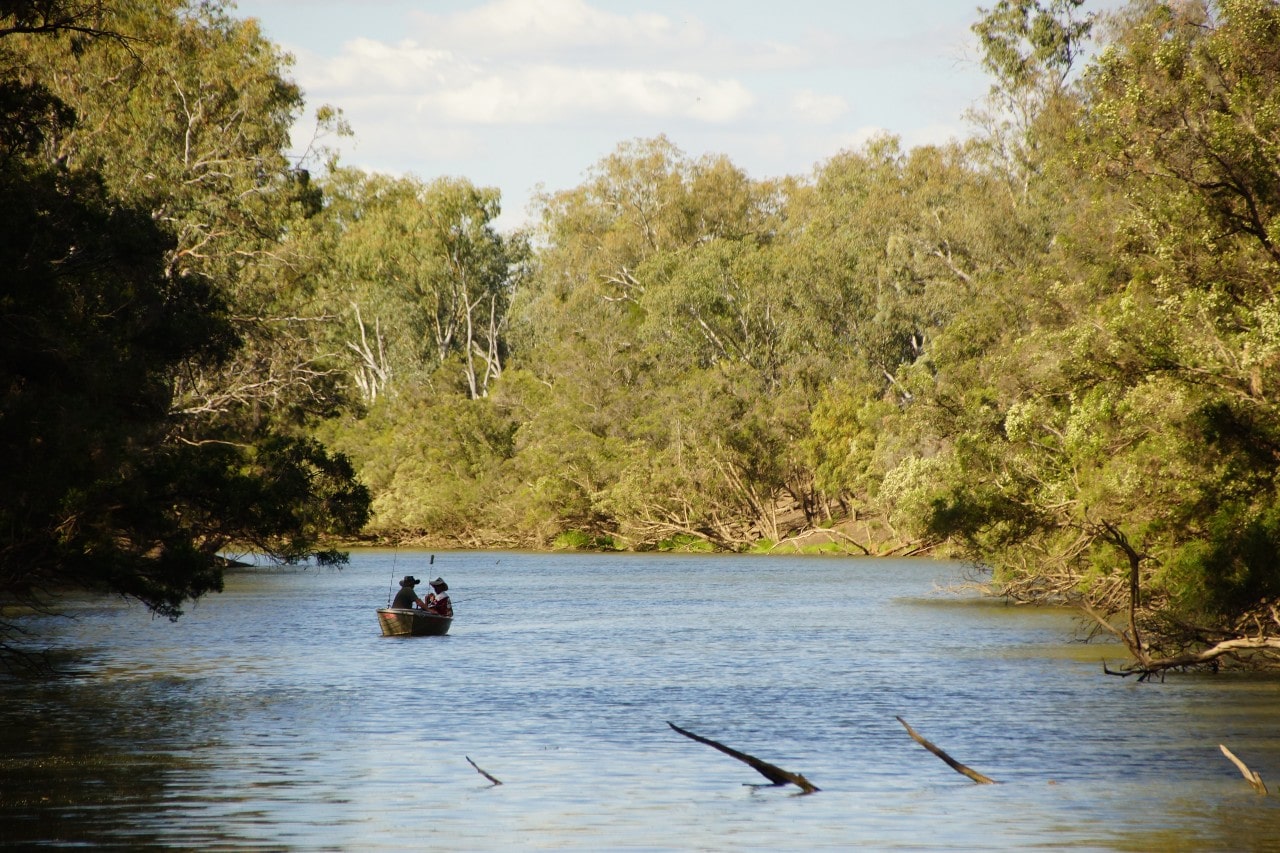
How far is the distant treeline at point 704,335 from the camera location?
25.0 metres

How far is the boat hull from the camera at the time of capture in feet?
122

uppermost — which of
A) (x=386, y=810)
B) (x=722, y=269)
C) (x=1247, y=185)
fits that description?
(x=722, y=269)

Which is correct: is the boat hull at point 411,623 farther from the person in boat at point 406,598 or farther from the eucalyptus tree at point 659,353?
the eucalyptus tree at point 659,353

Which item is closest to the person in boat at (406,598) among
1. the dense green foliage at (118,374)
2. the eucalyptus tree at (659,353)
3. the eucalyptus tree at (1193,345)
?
the dense green foliage at (118,374)

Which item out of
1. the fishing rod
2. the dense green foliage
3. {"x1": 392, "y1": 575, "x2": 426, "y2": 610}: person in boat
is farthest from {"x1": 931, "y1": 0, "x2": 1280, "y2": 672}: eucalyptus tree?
the fishing rod

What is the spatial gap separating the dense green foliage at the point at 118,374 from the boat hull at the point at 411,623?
3.67m

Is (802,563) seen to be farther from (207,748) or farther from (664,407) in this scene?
(207,748)

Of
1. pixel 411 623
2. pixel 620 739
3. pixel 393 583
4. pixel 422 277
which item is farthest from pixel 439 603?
pixel 422 277

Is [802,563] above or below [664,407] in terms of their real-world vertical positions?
below

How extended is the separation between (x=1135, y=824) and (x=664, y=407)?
70.8 m

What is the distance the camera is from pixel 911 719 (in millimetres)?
23219

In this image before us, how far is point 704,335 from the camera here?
292 ft

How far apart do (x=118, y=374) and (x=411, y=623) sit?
15298mm

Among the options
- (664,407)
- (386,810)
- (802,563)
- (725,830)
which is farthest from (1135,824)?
(664,407)
